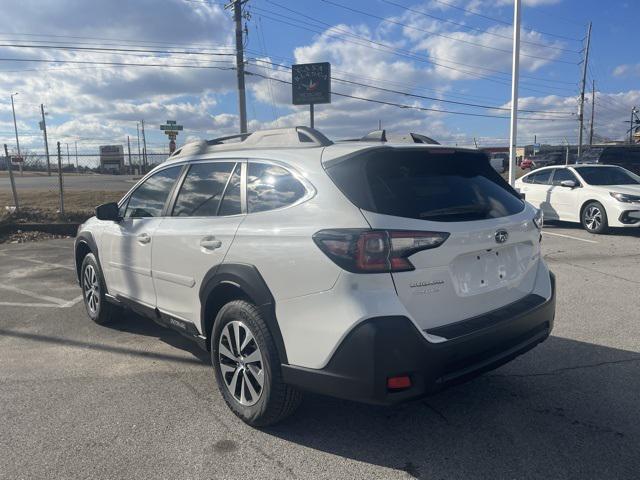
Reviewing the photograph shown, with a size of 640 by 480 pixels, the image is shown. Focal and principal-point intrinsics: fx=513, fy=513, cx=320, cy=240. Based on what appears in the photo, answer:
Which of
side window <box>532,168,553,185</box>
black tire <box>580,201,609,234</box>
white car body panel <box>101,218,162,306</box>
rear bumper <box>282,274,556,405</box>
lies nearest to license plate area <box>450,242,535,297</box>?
rear bumper <box>282,274,556,405</box>

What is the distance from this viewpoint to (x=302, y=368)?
2783 millimetres

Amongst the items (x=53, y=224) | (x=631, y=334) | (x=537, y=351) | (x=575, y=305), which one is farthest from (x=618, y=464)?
(x=53, y=224)

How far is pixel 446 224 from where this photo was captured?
280cm

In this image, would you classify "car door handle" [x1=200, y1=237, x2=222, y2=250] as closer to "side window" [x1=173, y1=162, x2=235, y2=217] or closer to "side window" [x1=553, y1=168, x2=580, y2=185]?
"side window" [x1=173, y1=162, x2=235, y2=217]

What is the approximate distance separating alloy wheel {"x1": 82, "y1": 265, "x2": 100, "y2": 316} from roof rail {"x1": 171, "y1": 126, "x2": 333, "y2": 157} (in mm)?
1903

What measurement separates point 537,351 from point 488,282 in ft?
5.77

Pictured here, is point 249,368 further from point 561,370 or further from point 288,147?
point 561,370

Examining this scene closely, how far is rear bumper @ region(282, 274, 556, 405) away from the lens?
254 centimetres

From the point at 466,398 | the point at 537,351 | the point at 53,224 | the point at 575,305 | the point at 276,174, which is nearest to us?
the point at 276,174

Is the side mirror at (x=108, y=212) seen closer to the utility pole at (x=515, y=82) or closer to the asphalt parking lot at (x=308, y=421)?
the asphalt parking lot at (x=308, y=421)

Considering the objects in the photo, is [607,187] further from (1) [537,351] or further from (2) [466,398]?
(2) [466,398]

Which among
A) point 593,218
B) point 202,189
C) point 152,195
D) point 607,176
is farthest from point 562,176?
point 202,189

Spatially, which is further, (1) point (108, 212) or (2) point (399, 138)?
(1) point (108, 212)

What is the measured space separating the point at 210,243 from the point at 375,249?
1302mm
